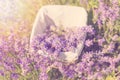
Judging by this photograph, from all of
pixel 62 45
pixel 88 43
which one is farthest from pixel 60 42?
pixel 88 43

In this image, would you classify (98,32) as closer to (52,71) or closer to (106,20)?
(106,20)

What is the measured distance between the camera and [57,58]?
A: 2396mm

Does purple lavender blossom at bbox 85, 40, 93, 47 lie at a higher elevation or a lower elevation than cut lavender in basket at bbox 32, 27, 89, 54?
lower

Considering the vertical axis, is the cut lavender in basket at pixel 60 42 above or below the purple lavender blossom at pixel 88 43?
above

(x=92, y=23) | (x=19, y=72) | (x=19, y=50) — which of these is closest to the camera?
(x=19, y=50)

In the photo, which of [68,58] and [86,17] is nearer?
[68,58]

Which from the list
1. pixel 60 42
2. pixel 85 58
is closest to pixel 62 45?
pixel 60 42

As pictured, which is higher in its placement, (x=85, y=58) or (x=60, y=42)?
(x=60, y=42)

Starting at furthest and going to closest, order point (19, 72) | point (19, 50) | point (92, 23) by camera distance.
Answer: point (92, 23)
point (19, 72)
point (19, 50)

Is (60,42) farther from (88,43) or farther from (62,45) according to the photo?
(88,43)

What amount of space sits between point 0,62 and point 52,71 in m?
0.41

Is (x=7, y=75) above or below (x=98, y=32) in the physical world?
below

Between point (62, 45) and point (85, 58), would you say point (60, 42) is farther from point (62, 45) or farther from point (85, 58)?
point (85, 58)

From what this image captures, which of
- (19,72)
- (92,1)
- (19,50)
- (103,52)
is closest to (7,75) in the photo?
(19,72)
